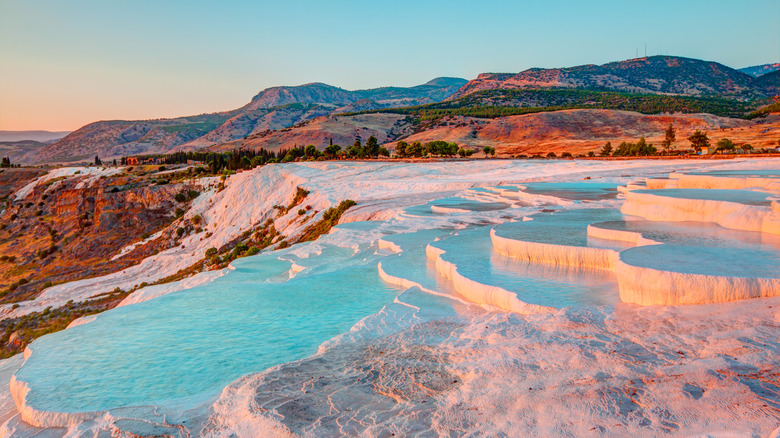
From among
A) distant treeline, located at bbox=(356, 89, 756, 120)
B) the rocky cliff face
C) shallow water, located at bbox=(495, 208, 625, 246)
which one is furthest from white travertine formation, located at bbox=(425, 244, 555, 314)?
distant treeline, located at bbox=(356, 89, 756, 120)

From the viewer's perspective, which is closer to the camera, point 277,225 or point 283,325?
point 283,325

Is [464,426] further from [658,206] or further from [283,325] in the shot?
[658,206]

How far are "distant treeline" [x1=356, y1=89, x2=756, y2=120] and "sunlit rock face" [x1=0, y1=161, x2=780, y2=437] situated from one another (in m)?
119

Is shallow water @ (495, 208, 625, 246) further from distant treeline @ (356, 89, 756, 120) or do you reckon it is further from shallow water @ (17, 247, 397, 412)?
distant treeline @ (356, 89, 756, 120)

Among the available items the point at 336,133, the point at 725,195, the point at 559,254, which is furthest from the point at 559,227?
the point at 336,133

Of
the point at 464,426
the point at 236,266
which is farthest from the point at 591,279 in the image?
the point at 236,266

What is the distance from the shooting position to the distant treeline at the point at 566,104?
118 metres

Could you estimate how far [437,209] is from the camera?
1905 centimetres

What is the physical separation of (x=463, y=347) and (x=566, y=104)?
15055cm

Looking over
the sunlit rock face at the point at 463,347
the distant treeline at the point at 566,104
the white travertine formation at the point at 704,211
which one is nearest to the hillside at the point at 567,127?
the distant treeline at the point at 566,104

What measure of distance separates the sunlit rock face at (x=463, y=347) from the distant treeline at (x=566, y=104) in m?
119

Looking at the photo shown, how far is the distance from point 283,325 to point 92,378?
2830mm

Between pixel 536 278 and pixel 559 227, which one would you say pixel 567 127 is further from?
pixel 536 278

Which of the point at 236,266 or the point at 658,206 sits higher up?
the point at 658,206
